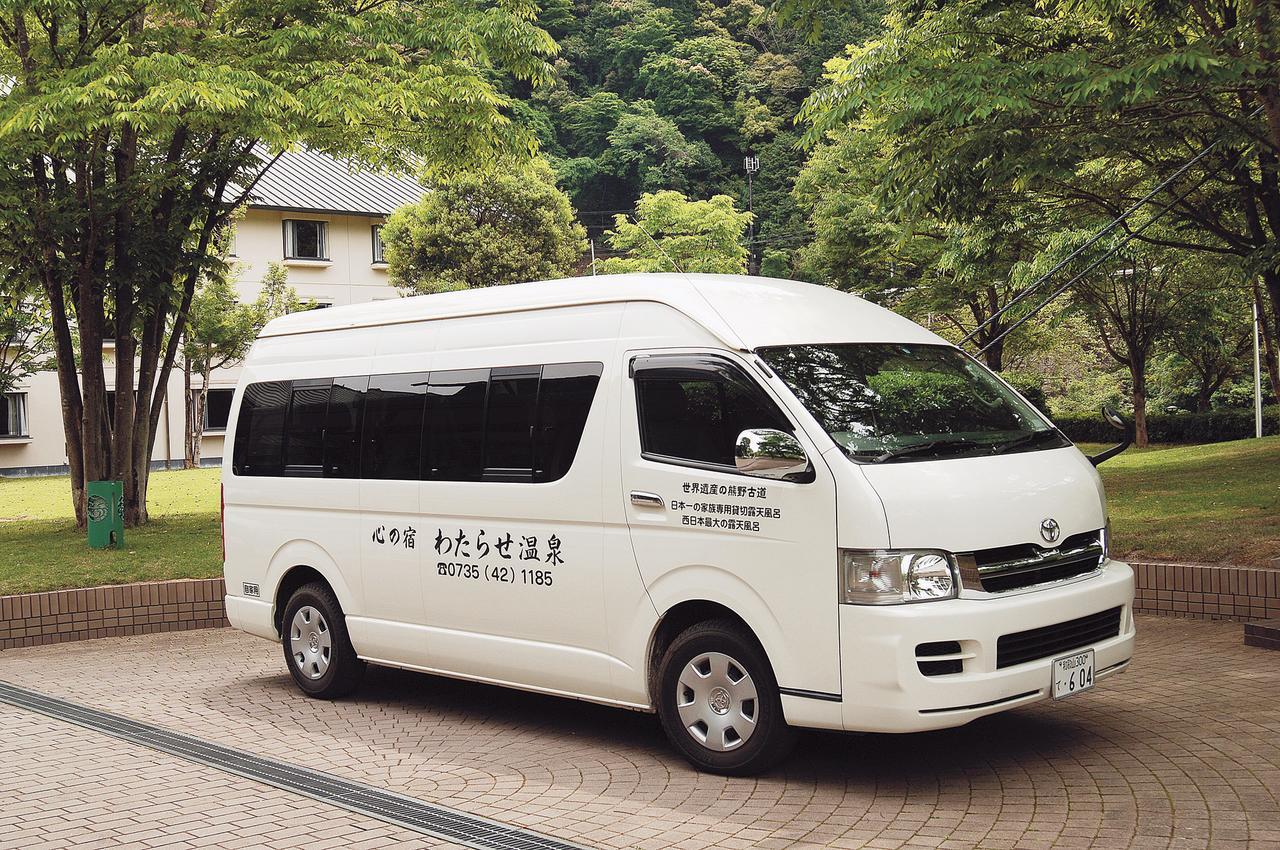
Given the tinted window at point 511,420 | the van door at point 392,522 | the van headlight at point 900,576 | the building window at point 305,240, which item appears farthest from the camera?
the building window at point 305,240

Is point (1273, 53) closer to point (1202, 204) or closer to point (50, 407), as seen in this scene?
point (1202, 204)

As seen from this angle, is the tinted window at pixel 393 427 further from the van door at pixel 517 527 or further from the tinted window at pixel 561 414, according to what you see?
the tinted window at pixel 561 414

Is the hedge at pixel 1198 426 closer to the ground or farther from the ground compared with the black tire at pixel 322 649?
farther from the ground

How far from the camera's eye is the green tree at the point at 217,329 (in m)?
38.3

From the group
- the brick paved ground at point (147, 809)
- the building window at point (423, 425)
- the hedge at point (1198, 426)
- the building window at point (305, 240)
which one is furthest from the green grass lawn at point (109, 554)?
the building window at point (305, 240)

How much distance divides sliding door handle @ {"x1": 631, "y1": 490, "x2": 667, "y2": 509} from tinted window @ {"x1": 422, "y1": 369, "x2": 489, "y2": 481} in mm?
1257

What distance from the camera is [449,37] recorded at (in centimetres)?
1433

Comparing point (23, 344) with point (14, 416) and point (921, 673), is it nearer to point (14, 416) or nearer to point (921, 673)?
point (14, 416)

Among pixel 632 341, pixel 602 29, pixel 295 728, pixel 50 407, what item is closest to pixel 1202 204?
pixel 632 341

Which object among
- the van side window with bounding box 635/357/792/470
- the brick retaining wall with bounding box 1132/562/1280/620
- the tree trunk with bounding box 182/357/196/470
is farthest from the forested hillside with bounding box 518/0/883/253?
the van side window with bounding box 635/357/792/470

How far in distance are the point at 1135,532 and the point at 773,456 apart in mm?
7130

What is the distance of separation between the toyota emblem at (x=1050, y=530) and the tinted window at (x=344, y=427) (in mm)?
4347

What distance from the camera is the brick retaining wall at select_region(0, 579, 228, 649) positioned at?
1099 centimetres

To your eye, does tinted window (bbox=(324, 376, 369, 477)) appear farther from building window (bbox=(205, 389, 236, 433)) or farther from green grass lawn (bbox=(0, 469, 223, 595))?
building window (bbox=(205, 389, 236, 433))
